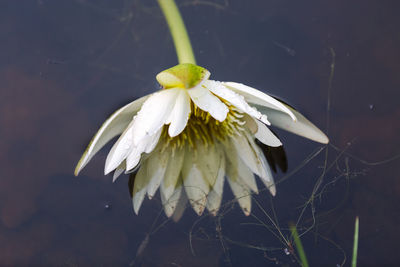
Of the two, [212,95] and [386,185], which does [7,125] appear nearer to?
[212,95]

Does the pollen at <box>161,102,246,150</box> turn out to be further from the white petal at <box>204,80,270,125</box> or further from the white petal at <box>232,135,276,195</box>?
the white petal at <box>204,80,270,125</box>

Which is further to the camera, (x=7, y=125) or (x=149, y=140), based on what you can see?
(x=7, y=125)

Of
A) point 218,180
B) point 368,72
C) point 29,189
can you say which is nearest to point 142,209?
point 218,180

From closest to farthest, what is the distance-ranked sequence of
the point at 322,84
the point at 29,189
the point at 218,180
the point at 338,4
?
the point at 218,180 → the point at 29,189 → the point at 322,84 → the point at 338,4

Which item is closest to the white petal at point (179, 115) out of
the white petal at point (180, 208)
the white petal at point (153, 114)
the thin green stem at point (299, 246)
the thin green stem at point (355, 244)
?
the white petal at point (153, 114)

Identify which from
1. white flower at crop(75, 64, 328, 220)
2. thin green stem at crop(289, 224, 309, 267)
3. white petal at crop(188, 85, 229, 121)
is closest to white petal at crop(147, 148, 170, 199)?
white flower at crop(75, 64, 328, 220)

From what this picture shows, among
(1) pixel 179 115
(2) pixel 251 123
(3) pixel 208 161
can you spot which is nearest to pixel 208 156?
(3) pixel 208 161

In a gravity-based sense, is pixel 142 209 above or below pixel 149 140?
below
